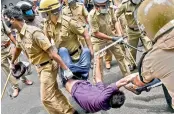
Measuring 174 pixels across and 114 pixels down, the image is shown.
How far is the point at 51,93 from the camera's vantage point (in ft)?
12.7

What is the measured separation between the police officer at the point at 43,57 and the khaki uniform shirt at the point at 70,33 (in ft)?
0.97

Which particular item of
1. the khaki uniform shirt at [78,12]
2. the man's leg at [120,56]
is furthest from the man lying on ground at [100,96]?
the khaki uniform shirt at [78,12]

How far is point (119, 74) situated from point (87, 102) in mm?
2729

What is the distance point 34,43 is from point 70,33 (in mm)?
620

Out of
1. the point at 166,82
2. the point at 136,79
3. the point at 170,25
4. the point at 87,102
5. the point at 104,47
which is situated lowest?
the point at 104,47

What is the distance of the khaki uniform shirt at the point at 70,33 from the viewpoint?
394cm

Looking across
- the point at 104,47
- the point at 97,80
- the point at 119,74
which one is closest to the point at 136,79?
the point at 97,80

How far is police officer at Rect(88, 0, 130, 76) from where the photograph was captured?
4555mm

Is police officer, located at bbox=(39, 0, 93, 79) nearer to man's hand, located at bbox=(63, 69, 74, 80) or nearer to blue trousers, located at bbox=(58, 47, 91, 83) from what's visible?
blue trousers, located at bbox=(58, 47, 91, 83)

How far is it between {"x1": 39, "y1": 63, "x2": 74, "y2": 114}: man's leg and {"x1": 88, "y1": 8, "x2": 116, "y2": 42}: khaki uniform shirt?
1.12m

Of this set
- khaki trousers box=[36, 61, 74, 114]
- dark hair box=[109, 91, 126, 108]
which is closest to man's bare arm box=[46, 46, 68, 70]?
khaki trousers box=[36, 61, 74, 114]

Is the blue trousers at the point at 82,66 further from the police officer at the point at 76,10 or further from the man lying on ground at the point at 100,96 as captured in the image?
the police officer at the point at 76,10

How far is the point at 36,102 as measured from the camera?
5.14 m

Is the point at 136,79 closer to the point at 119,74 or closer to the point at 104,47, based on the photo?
the point at 104,47
